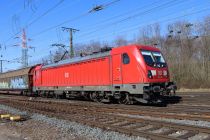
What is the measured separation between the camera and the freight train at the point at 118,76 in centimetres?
1733

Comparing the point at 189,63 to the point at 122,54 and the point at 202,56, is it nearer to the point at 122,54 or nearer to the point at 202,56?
the point at 202,56

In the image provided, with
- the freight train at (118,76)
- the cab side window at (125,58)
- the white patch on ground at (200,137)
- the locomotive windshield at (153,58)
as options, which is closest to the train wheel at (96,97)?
the freight train at (118,76)

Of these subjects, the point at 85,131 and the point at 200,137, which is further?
the point at 85,131

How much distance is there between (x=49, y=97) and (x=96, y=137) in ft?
74.5

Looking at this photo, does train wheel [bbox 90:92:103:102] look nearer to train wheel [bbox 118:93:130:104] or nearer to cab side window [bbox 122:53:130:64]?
train wheel [bbox 118:93:130:104]

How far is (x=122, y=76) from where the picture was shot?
18.5 meters

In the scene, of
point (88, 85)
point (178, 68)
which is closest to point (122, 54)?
point (88, 85)

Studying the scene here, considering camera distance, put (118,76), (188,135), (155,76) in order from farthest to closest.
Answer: (118,76) < (155,76) < (188,135)

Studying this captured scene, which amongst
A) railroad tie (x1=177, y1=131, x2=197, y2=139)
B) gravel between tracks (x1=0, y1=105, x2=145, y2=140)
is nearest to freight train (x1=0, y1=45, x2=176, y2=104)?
gravel between tracks (x1=0, y1=105, x2=145, y2=140)

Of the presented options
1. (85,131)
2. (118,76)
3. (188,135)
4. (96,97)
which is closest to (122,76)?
(118,76)

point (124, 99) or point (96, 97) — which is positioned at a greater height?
point (96, 97)

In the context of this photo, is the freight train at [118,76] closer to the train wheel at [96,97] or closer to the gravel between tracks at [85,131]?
the train wheel at [96,97]

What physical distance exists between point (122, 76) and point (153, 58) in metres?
2.04

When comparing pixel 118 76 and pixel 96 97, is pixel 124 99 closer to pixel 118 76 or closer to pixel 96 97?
pixel 118 76
